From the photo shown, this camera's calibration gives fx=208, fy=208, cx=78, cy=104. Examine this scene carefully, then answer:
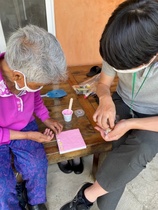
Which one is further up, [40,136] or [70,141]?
[40,136]

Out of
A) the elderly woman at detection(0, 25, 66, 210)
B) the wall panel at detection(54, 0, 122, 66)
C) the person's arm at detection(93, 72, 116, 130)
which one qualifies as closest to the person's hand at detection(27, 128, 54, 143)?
the elderly woman at detection(0, 25, 66, 210)

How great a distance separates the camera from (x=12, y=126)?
3.31 ft

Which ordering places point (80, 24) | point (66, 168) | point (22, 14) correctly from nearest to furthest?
point (66, 168), point (22, 14), point (80, 24)

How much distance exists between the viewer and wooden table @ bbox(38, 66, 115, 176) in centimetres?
111

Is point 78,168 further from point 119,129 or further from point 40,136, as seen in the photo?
point 119,129

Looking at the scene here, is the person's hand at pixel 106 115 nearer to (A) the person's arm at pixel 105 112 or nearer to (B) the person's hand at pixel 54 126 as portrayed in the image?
(A) the person's arm at pixel 105 112

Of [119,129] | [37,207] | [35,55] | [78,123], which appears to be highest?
[35,55]

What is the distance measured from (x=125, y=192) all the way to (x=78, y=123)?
0.53 meters

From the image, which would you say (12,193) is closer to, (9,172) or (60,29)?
A: (9,172)

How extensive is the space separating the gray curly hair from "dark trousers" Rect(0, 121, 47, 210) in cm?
38

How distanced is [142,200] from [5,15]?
5.28 feet

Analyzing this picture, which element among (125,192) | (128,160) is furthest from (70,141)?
(125,192)

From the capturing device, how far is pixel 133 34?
620 mm

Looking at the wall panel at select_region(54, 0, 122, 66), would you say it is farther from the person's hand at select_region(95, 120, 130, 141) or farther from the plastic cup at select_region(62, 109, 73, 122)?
the person's hand at select_region(95, 120, 130, 141)
